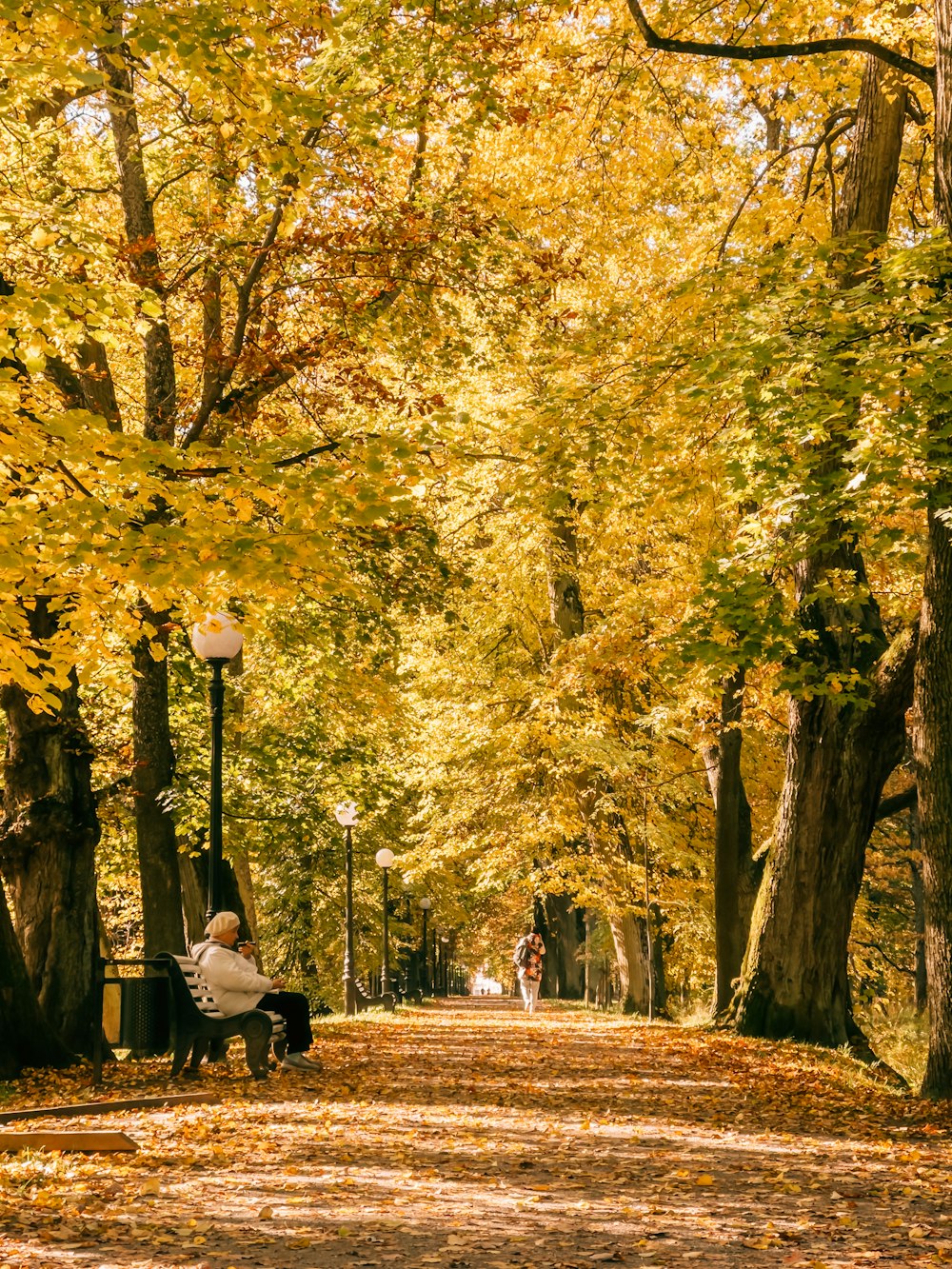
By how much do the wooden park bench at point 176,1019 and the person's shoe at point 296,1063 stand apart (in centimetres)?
79

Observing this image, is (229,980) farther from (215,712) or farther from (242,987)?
(215,712)

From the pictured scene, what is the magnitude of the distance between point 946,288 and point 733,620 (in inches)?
103

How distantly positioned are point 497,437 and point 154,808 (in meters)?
5.31

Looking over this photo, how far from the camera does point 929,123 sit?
13.1 metres

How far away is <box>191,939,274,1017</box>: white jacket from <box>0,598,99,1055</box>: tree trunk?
201 centimetres

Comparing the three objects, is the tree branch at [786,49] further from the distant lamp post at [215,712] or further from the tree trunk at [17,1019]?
the tree trunk at [17,1019]

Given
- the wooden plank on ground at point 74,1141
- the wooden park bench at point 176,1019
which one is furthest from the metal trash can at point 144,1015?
the wooden plank on ground at point 74,1141

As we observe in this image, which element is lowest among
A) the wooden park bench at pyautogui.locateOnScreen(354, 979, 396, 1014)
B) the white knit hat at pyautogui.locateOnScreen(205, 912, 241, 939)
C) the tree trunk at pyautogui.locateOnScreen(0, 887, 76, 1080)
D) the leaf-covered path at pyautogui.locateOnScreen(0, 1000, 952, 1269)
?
the wooden park bench at pyautogui.locateOnScreen(354, 979, 396, 1014)

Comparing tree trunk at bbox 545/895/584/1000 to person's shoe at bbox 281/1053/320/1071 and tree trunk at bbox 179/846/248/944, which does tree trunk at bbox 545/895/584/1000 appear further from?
person's shoe at bbox 281/1053/320/1071

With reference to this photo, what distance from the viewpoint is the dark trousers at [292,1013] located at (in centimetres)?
1138

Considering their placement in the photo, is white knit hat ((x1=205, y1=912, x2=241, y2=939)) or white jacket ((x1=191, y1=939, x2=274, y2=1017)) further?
white knit hat ((x1=205, y1=912, x2=241, y2=939))

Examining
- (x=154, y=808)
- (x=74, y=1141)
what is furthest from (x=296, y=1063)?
(x=74, y=1141)

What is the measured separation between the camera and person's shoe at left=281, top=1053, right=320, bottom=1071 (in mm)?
11656

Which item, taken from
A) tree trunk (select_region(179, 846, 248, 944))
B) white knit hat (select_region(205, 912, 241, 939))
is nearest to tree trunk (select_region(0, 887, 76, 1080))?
white knit hat (select_region(205, 912, 241, 939))
